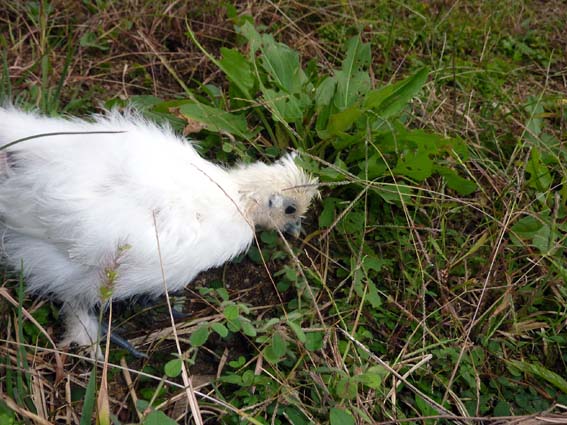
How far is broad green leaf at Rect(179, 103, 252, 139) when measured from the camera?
9.25ft

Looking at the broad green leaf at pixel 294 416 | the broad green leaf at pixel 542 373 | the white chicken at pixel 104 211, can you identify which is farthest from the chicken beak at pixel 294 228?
the broad green leaf at pixel 542 373

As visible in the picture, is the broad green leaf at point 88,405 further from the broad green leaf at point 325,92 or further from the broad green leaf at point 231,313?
the broad green leaf at point 325,92

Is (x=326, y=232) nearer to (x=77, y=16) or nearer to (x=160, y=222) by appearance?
(x=160, y=222)

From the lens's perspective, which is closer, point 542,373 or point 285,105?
point 542,373

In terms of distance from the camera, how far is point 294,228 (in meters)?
2.81

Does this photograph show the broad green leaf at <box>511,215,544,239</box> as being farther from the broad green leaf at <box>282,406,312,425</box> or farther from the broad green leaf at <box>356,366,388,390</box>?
the broad green leaf at <box>282,406,312,425</box>

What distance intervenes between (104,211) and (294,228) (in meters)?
0.98

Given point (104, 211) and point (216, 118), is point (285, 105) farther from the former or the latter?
point (104, 211)

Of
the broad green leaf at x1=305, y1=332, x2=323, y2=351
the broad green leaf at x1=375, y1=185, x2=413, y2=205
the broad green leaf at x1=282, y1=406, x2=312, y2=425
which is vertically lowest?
the broad green leaf at x1=282, y1=406, x2=312, y2=425

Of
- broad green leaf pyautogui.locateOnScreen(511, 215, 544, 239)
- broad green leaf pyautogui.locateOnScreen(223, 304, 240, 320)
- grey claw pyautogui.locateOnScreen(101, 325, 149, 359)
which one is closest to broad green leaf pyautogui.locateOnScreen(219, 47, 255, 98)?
broad green leaf pyautogui.locateOnScreen(223, 304, 240, 320)

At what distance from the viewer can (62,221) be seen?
2152mm

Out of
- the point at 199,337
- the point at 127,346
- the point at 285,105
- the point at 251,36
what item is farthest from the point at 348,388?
the point at 251,36

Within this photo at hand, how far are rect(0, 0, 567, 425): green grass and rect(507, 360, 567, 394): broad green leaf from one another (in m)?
0.01

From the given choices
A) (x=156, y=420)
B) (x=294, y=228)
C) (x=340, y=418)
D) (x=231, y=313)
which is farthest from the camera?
(x=294, y=228)
